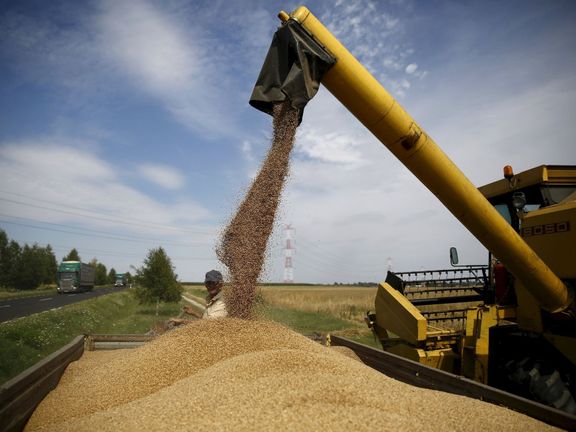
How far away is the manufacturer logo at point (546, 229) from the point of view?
3.50 meters

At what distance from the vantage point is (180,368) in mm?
3244

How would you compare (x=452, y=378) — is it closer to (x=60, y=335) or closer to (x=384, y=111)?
(x=384, y=111)

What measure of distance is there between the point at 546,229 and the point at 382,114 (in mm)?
2072

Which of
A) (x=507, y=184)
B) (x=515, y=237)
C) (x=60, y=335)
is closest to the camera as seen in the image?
(x=515, y=237)

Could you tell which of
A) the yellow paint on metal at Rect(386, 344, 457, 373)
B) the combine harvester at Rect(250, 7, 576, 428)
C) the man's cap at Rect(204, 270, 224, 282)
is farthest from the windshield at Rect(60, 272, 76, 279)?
the yellow paint on metal at Rect(386, 344, 457, 373)

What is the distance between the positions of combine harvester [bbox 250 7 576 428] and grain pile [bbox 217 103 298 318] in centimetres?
89

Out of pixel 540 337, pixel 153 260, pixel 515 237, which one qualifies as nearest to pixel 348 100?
pixel 515 237

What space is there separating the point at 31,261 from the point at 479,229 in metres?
65.9

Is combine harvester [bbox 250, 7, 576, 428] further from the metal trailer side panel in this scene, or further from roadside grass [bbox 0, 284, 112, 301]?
the metal trailer side panel

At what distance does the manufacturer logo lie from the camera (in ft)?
11.5

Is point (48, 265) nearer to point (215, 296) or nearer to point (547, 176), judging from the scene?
point (215, 296)

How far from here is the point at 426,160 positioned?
3.27 m

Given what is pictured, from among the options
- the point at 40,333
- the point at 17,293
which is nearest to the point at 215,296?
the point at 40,333

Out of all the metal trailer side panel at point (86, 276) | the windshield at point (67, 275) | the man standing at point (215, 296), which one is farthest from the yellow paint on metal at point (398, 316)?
the metal trailer side panel at point (86, 276)
